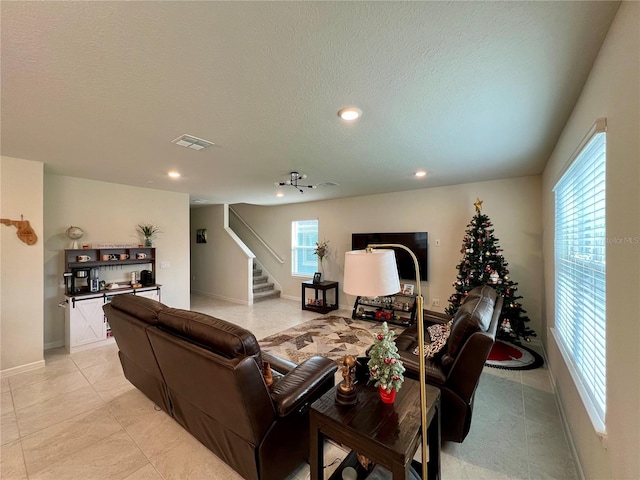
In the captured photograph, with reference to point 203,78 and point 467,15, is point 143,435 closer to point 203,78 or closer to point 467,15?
point 203,78

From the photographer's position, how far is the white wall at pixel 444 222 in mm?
3877

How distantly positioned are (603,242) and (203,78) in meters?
2.38

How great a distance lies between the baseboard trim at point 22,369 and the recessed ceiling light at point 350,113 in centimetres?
441

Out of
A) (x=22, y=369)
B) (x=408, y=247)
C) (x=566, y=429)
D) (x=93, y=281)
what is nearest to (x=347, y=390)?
(x=566, y=429)

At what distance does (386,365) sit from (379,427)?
0.28 meters

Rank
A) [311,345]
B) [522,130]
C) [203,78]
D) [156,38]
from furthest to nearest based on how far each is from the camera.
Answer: [311,345] < [522,130] < [203,78] < [156,38]

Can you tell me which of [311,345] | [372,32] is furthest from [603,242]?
[311,345]

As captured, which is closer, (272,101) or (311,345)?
(272,101)

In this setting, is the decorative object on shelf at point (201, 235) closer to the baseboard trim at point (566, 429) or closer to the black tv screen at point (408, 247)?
the black tv screen at point (408, 247)

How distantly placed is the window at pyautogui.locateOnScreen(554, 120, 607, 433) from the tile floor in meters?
0.61

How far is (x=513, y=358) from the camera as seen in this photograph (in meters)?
3.31

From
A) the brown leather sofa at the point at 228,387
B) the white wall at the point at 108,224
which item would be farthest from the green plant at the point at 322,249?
the brown leather sofa at the point at 228,387

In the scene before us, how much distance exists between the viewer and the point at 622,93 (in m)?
1.12

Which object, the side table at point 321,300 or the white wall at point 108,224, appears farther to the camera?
the side table at point 321,300
